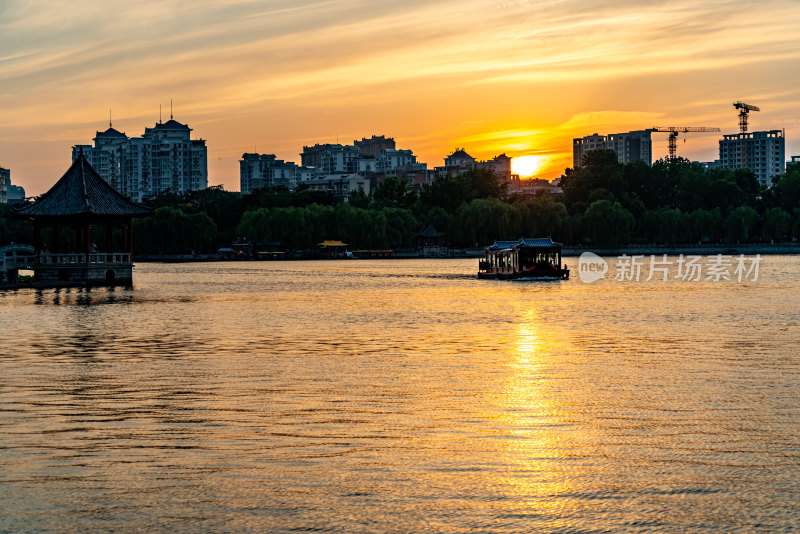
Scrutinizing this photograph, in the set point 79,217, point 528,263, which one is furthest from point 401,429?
point 528,263

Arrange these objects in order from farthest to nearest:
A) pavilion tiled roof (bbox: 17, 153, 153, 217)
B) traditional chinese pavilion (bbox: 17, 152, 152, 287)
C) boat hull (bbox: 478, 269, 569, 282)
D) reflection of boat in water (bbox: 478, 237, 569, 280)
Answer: reflection of boat in water (bbox: 478, 237, 569, 280)
boat hull (bbox: 478, 269, 569, 282)
traditional chinese pavilion (bbox: 17, 152, 152, 287)
pavilion tiled roof (bbox: 17, 153, 153, 217)

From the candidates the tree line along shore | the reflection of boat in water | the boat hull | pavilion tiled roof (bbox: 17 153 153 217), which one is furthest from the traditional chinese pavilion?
the tree line along shore

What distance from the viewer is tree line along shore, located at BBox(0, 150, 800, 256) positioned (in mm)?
Answer: 111625

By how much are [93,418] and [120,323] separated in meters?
17.6

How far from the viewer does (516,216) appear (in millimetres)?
112250

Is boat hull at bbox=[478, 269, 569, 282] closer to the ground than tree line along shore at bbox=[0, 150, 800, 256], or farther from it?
closer to the ground

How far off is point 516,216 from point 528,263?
48.0 m

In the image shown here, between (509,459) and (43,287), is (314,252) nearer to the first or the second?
(43,287)

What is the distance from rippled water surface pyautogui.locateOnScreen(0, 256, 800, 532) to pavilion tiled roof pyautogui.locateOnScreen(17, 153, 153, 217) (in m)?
27.9

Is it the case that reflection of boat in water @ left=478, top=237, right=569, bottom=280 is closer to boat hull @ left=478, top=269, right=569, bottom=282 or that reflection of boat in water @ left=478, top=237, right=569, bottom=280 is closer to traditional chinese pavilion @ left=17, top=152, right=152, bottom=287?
boat hull @ left=478, top=269, right=569, bottom=282

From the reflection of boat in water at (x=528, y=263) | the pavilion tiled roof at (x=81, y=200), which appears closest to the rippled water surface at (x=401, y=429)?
the pavilion tiled roof at (x=81, y=200)

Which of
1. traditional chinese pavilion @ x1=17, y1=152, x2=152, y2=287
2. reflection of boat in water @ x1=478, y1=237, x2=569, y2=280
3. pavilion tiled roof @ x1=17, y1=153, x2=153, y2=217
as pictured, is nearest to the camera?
pavilion tiled roof @ x1=17, y1=153, x2=153, y2=217

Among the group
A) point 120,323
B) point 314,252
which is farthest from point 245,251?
point 120,323

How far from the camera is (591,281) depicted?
58.8 metres
